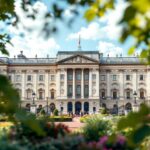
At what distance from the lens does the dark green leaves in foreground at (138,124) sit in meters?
1.40

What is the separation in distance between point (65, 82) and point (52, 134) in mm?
74005

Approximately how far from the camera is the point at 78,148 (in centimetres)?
479

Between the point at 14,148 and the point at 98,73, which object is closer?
the point at 14,148

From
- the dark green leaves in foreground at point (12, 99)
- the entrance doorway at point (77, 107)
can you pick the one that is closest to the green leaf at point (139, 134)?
the dark green leaves in foreground at point (12, 99)

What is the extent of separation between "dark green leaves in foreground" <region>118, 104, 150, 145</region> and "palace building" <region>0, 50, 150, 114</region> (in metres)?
77.2

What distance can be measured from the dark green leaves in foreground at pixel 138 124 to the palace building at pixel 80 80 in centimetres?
7715

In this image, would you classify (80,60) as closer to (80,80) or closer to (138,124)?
(80,80)

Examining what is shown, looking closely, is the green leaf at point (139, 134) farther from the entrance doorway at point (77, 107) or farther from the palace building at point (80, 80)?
the entrance doorway at point (77, 107)

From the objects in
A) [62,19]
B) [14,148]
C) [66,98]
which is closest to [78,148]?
[14,148]

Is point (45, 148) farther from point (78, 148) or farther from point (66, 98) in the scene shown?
point (66, 98)

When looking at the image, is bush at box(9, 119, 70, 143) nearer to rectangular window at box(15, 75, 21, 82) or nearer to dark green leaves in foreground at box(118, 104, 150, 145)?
dark green leaves in foreground at box(118, 104, 150, 145)

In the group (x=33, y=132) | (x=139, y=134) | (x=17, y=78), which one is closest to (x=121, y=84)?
(x=17, y=78)

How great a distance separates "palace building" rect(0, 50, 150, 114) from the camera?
79562 mm

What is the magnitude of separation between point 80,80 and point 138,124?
262 ft
